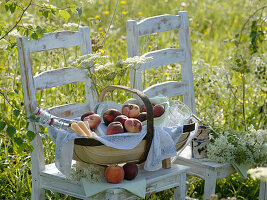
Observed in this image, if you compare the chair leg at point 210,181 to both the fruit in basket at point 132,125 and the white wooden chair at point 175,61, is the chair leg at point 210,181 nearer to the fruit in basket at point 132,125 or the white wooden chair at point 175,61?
the white wooden chair at point 175,61

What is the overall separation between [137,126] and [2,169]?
1391mm

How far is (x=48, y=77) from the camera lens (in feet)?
8.22

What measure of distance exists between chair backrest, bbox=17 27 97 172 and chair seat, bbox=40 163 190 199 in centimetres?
9

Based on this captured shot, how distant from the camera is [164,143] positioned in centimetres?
219

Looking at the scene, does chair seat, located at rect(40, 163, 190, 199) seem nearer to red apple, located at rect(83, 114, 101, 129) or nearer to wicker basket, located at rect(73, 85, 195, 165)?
wicker basket, located at rect(73, 85, 195, 165)

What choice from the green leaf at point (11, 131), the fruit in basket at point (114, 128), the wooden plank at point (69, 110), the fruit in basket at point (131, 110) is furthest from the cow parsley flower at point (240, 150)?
the green leaf at point (11, 131)

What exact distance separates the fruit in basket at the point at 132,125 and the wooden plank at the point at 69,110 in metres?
0.55

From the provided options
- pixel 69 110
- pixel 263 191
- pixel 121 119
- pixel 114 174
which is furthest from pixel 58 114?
pixel 263 191

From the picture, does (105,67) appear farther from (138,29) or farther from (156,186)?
(156,186)

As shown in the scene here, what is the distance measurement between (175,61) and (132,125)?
1.00 meters

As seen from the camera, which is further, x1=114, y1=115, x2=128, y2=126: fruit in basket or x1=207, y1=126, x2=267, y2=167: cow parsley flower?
x1=207, y1=126, x2=267, y2=167: cow parsley flower

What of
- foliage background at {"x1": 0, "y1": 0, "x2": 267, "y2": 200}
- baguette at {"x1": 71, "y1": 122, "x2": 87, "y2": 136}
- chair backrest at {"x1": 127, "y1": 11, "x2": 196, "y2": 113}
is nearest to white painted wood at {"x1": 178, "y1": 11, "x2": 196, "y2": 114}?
chair backrest at {"x1": 127, "y1": 11, "x2": 196, "y2": 113}

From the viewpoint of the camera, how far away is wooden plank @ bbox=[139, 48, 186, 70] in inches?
113

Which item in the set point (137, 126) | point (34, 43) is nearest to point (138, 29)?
point (34, 43)
